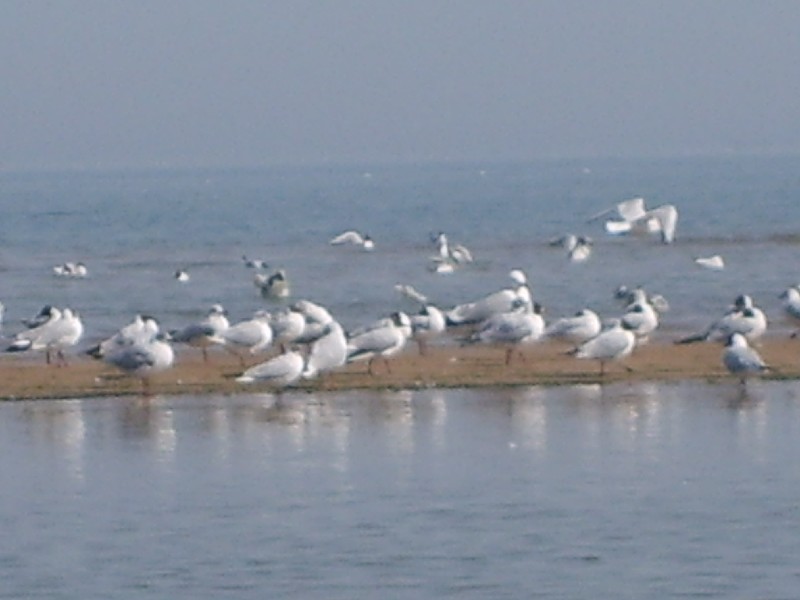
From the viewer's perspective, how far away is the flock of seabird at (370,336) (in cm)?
1955

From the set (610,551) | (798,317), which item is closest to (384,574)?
(610,551)

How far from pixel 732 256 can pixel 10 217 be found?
37463 millimetres

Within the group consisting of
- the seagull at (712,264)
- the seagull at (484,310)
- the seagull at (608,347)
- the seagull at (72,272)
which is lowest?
the seagull at (608,347)

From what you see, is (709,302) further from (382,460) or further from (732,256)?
(382,460)

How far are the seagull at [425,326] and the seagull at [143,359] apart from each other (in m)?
3.27

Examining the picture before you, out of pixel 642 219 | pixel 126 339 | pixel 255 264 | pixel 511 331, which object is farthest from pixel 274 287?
pixel 126 339

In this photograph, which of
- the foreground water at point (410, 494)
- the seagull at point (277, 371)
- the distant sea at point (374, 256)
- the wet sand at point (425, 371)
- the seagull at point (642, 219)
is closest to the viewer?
the foreground water at point (410, 494)

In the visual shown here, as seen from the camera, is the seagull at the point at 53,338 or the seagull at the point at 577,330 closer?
the seagull at the point at 577,330

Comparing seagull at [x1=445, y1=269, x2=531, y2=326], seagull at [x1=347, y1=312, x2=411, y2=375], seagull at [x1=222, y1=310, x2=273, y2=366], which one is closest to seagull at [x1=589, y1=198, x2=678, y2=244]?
seagull at [x1=445, y1=269, x2=531, y2=326]

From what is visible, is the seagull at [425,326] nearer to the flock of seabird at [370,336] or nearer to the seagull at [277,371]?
the flock of seabird at [370,336]

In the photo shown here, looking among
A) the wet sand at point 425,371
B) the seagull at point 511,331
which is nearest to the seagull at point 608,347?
the wet sand at point 425,371

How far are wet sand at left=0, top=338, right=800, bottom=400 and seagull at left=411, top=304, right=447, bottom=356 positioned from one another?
16 cm

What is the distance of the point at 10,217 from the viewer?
7312 cm

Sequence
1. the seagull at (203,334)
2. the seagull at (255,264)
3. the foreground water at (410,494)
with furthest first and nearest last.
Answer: the seagull at (255,264)
the seagull at (203,334)
the foreground water at (410,494)
